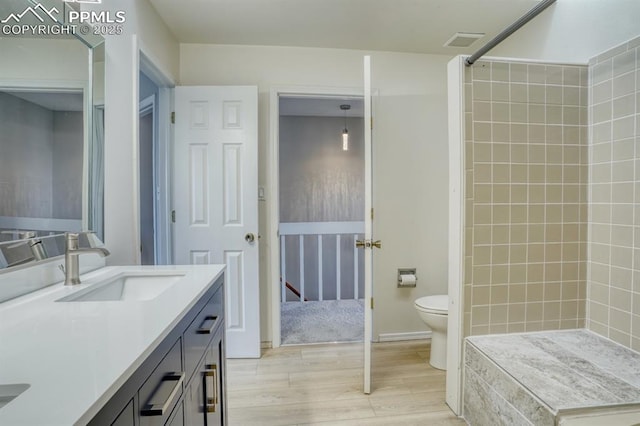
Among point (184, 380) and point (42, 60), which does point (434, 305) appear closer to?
point (184, 380)

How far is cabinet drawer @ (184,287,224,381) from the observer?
3.17ft

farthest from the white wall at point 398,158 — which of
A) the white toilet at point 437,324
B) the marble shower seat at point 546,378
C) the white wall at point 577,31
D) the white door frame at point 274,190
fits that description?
the marble shower seat at point 546,378

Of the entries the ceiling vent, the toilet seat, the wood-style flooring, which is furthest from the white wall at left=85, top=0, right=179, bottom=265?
the ceiling vent

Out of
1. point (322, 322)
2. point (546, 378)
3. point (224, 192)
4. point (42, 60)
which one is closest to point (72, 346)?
point (42, 60)

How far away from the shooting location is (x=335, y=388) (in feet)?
6.48

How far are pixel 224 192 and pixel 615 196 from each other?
2.38 metres

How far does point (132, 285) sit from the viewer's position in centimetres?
133

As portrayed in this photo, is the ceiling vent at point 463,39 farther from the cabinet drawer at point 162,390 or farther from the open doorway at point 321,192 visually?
the cabinet drawer at point 162,390

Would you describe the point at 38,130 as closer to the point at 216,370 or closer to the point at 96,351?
the point at 96,351

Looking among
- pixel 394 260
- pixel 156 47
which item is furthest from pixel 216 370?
pixel 156 47

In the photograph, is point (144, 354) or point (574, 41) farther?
point (574, 41)

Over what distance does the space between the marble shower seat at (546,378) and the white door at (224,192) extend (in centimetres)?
153

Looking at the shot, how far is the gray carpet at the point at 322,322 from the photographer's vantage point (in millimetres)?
2730

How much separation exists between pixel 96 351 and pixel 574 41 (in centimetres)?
268
